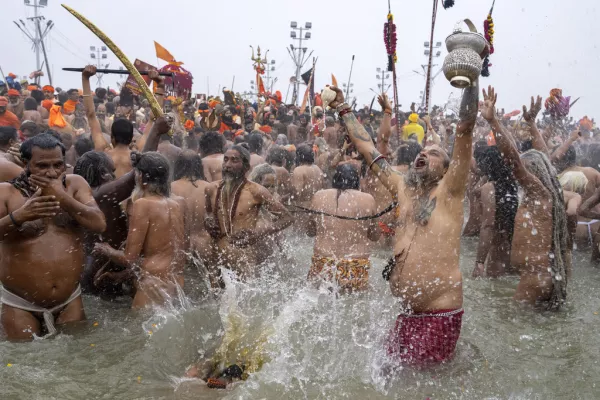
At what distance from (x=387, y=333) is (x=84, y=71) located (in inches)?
141

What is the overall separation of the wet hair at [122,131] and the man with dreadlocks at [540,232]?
3.83 metres

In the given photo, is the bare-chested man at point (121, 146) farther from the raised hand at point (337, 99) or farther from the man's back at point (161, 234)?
the raised hand at point (337, 99)

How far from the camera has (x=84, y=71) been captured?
4.80 meters

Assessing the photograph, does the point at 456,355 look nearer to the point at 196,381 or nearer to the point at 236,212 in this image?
the point at 196,381

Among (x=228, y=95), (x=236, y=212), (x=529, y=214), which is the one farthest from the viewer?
(x=228, y=95)

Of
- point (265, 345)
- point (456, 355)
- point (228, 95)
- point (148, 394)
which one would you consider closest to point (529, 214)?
point (456, 355)

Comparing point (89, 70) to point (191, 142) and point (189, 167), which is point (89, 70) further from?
point (191, 142)

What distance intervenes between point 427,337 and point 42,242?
269 cm

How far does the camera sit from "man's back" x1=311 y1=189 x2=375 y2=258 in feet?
16.3

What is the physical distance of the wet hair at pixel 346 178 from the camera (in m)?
5.05

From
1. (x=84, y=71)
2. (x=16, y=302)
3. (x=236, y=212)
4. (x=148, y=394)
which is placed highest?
(x=84, y=71)

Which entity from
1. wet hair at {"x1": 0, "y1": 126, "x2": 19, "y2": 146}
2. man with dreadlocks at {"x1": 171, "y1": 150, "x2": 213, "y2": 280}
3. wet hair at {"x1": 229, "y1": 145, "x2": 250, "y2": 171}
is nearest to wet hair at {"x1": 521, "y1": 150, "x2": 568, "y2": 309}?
wet hair at {"x1": 229, "y1": 145, "x2": 250, "y2": 171}

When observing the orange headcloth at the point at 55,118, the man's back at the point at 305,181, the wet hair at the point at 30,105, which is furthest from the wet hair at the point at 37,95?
the man's back at the point at 305,181

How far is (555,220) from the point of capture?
4324mm
